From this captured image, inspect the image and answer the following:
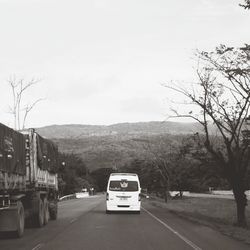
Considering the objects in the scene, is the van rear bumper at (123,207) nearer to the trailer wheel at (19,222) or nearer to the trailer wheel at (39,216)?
the trailer wheel at (39,216)

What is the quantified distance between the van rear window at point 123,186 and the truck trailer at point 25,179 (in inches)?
165

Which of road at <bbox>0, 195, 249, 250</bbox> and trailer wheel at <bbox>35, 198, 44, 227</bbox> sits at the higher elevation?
trailer wheel at <bbox>35, 198, 44, 227</bbox>

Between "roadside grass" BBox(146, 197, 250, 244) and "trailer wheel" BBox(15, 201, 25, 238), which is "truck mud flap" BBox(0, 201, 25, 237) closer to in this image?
"trailer wheel" BBox(15, 201, 25, 238)

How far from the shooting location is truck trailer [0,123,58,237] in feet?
49.5

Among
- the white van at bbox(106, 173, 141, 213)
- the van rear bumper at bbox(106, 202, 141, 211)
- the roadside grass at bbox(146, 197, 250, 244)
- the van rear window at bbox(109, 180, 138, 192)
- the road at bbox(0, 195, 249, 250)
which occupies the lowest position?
the roadside grass at bbox(146, 197, 250, 244)

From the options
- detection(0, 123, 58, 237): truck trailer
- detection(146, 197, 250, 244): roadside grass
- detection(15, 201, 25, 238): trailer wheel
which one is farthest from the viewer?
detection(146, 197, 250, 244): roadside grass

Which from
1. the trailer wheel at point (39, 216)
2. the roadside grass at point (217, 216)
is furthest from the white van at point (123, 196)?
the trailer wheel at point (39, 216)

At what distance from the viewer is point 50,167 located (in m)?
23.2

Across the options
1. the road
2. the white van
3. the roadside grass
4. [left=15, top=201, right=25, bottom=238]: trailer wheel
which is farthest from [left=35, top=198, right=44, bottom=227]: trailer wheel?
the white van

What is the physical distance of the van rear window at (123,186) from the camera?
96.4 feet

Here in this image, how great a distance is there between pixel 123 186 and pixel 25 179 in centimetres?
1187

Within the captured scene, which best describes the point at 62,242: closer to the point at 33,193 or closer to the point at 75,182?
the point at 33,193

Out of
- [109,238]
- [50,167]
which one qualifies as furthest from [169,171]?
[109,238]

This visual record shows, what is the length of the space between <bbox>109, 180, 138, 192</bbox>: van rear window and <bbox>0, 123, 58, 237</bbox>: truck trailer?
4.20 meters
